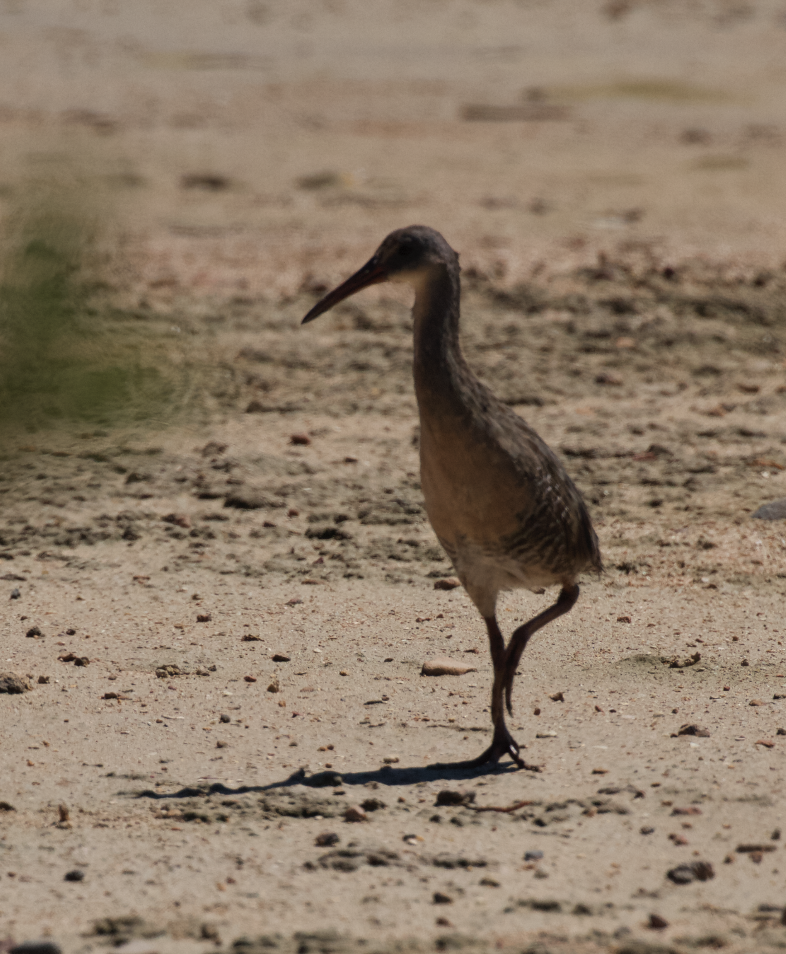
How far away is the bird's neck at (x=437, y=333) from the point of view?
4230 millimetres

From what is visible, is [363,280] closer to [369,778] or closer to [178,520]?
[369,778]

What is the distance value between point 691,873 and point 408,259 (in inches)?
79.8

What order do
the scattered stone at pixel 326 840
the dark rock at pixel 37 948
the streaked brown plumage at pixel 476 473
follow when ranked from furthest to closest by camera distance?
the streaked brown plumage at pixel 476 473 → the scattered stone at pixel 326 840 → the dark rock at pixel 37 948

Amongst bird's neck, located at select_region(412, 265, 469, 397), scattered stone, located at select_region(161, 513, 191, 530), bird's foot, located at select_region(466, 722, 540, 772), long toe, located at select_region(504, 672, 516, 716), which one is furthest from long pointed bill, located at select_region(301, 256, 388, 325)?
scattered stone, located at select_region(161, 513, 191, 530)

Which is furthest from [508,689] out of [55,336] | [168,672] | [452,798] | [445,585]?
[55,336]

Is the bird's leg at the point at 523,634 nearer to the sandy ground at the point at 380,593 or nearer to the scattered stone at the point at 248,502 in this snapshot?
the sandy ground at the point at 380,593

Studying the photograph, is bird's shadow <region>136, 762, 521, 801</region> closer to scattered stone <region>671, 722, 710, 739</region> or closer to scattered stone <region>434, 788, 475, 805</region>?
scattered stone <region>434, 788, 475, 805</region>

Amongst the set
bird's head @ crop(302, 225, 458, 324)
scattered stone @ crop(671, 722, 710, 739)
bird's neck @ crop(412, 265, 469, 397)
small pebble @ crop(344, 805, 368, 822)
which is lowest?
small pebble @ crop(344, 805, 368, 822)

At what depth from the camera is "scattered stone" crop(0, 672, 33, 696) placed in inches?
197

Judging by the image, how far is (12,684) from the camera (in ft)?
16.4

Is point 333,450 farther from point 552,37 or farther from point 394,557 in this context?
point 552,37

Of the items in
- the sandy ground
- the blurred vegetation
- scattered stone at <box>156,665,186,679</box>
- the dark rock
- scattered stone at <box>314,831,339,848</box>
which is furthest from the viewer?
scattered stone at <box>156,665,186,679</box>

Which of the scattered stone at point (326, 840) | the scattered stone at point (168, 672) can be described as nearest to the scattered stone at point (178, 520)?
the scattered stone at point (168, 672)

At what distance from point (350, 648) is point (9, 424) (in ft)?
14.1
